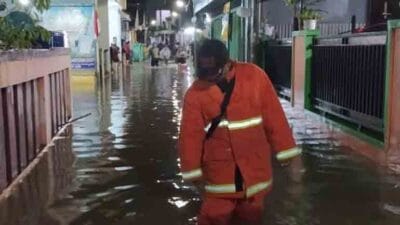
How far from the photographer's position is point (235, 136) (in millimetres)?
4117

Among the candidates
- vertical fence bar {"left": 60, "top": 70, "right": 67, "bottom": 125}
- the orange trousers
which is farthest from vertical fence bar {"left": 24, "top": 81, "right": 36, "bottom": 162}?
the orange trousers

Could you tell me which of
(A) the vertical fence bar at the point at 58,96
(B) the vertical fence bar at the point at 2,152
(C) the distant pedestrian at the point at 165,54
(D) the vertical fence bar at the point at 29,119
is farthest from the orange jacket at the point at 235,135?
(C) the distant pedestrian at the point at 165,54

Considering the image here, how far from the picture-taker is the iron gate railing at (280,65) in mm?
13815

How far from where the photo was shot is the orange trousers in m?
4.29

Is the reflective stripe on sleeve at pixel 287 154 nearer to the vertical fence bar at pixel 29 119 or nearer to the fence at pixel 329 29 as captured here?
the vertical fence bar at pixel 29 119

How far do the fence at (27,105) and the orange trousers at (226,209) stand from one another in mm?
2624

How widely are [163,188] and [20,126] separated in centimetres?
197

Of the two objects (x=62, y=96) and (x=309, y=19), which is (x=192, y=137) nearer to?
(x=62, y=96)

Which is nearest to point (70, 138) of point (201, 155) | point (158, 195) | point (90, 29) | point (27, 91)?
point (27, 91)

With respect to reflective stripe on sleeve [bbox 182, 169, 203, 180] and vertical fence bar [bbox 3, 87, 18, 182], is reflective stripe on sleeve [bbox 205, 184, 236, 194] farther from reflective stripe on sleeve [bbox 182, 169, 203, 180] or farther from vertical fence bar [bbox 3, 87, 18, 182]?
vertical fence bar [bbox 3, 87, 18, 182]

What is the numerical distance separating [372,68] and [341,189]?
2.41 metres

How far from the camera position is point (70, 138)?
9.34 m

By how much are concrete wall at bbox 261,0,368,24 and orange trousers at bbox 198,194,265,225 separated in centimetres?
1294

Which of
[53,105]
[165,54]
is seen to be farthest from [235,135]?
[165,54]
